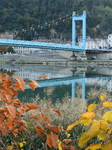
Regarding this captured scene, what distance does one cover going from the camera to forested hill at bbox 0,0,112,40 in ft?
151

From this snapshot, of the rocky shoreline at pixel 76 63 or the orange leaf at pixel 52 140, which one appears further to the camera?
the rocky shoreline at pixel 76 63

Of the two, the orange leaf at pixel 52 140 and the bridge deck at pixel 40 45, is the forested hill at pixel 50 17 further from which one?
the orange leaf at pixel 52 140

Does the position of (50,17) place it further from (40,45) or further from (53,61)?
(40,45)

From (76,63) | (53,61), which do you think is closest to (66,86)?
(76,63)

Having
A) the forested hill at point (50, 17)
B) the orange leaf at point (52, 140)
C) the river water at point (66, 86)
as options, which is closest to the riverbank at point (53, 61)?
the river water at point (66, 86)

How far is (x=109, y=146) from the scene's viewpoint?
30.6 inches

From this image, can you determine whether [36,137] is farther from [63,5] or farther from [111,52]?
[63,5]

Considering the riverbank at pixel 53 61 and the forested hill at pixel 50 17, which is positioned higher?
the forested hill at pixel 50 17

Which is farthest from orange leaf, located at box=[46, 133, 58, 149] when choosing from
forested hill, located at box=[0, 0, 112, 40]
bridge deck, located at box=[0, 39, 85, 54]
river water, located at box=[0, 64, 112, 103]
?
forested hill, located at box=[0, 0, 112, 40]

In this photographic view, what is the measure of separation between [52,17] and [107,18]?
9.30m

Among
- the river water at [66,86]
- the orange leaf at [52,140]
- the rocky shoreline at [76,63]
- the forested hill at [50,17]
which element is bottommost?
the rocky shoreline at [76,63]

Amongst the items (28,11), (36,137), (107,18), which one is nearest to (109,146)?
(36,137)

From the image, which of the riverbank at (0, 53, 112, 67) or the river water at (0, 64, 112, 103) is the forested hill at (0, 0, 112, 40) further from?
the river water at (0, 64, 112, 103)

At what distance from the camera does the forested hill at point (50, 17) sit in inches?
1817
